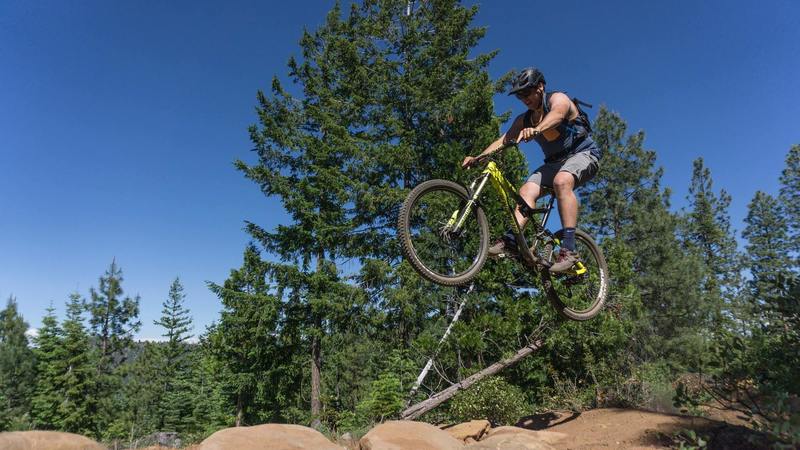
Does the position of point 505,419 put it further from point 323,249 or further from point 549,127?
point 323,249

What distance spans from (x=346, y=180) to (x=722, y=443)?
46.8 feet

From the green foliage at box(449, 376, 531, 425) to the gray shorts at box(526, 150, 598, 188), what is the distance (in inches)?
307

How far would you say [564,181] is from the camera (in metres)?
4.27

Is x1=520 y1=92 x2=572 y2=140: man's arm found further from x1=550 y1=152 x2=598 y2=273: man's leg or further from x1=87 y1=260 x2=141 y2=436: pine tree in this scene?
x1=87 y1=260 x2=141 y2=436: pine tree

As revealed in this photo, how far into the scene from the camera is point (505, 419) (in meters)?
10.8

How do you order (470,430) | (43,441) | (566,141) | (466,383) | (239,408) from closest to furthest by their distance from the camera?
(566,141), (43,441), (470,430), (466,383), (239,408)

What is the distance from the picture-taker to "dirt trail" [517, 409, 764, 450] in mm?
6086

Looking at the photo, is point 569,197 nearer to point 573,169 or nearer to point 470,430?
point 573,169

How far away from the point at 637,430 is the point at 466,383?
5.37 meters

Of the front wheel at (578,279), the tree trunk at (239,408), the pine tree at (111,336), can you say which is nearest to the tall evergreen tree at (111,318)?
the pine tree at (111,336)

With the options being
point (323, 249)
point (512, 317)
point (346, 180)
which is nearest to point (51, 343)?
point (323, 249)

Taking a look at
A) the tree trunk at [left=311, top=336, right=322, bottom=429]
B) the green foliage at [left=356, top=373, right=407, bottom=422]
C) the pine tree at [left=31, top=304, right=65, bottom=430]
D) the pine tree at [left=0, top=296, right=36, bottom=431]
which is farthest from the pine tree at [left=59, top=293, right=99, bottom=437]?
the green foliage at [left=356, top=373, right=407, bottom=422]

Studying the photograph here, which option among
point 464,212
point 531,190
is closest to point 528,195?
point 531,190

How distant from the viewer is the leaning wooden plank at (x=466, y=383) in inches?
482
